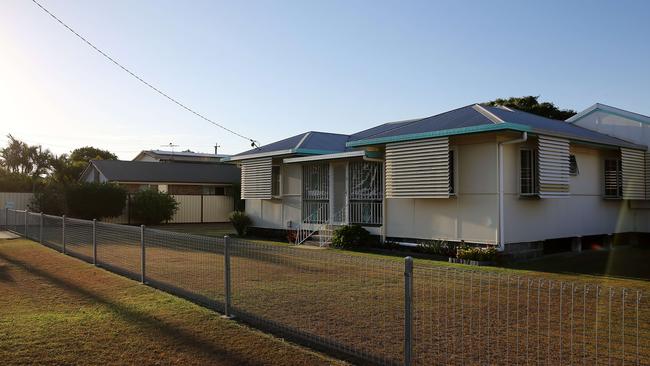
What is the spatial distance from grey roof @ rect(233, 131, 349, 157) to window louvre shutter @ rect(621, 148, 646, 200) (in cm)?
969

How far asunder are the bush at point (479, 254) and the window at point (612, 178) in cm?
662

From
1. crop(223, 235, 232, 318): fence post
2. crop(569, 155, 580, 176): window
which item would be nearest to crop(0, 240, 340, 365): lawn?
crop(223, 235, 232, 318): fence post

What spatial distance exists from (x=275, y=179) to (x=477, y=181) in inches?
372

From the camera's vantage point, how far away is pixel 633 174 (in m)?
17.0

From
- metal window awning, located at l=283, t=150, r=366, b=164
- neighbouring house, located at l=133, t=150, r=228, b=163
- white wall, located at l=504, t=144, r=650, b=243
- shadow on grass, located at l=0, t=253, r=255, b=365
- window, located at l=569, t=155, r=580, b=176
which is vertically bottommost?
shadow on grass, located at l=0, t=253, r=255, b=365

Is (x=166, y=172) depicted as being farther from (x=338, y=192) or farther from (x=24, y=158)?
(x=24, y=158)

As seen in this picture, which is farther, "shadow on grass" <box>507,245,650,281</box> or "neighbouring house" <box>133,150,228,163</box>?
"neighbouring house" <box>133,150,228,163</box>

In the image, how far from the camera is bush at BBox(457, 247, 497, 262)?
1286 cm

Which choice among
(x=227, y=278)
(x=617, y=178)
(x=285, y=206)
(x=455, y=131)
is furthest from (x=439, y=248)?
(x=227, y=278)

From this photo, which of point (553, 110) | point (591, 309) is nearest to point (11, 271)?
point (591, 309)

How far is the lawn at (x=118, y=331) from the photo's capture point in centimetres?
548

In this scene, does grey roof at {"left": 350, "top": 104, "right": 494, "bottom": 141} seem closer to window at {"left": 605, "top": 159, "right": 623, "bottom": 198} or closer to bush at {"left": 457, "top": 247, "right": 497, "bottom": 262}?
bush at {"left": 457, "top": 247, "right": 497, "bottom": 262}

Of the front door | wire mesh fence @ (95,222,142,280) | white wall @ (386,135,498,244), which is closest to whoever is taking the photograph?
wire mesh fence @ (95,222,142,280)

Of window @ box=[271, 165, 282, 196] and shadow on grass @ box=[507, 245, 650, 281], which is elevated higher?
window @ box=[271, 165, 282, 196]
